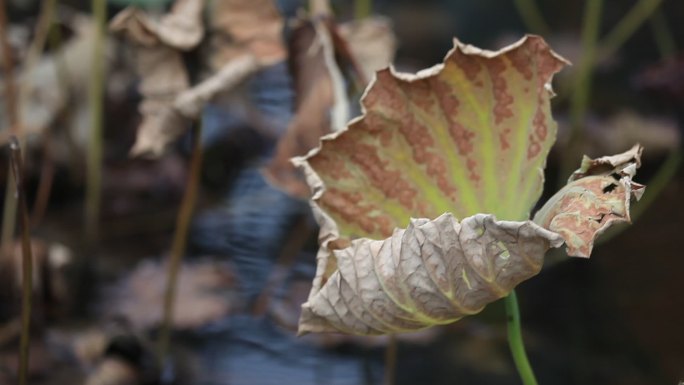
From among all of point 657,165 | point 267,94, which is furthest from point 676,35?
point 267,94

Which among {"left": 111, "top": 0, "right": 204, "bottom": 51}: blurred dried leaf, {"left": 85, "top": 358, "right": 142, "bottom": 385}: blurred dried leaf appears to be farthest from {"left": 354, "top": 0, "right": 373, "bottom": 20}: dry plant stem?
{"left": 85, "top": 358, "right": 142, "bottom": 385}: blurred dried leaf

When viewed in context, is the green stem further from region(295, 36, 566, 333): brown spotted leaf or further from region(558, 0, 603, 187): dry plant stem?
region(558, 0, 603, 187): dry plant stem

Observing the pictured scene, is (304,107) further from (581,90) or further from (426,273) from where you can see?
(581,90)

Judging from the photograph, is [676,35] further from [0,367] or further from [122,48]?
[0,367]

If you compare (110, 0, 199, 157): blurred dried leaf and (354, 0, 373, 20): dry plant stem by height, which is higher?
(354, 0, 373, 20): dry plant stem

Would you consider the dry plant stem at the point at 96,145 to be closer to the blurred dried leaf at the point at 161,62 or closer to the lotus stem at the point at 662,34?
the blurred dried leaf at the point at 161,62

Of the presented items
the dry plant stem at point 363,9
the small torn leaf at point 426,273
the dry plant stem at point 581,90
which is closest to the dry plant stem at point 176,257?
the dry plant stem at point 363,9

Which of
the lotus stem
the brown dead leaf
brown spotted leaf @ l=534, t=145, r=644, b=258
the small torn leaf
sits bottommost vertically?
the small torn leaf

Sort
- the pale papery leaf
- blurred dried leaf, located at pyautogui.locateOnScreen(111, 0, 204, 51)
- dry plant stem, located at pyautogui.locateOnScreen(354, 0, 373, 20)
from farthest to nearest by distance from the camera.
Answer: dry plant stem, located at pyautogui.locateOnScreen(354, 0, 373, 20), blurred dried leaf, located at pyautogui.locateOnScreen(111, 0, 204, 51), the pale papery leaf
